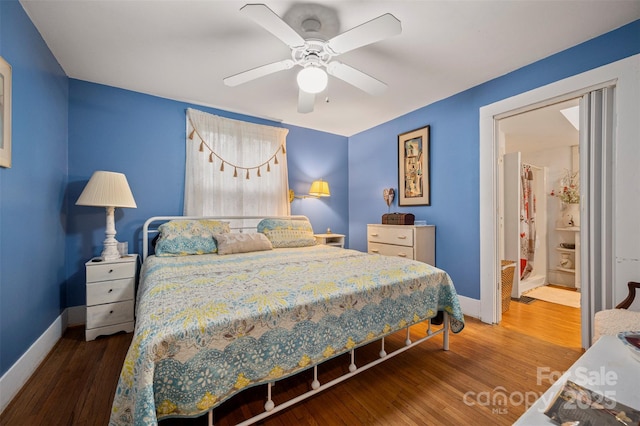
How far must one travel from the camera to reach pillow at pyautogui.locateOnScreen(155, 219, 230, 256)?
2498 mm

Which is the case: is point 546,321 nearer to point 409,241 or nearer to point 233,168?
point 409,241

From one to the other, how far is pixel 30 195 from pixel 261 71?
191 centimetres

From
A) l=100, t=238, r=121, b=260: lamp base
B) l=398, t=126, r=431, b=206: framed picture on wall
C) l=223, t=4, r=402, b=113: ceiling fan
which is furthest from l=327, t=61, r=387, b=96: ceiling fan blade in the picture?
l=100, t=238, r=121, b=260: lamp base

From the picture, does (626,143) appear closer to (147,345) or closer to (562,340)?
(562,340)

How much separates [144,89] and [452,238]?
13.0 ft

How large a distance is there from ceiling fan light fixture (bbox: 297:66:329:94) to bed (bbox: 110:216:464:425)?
4.36 feet

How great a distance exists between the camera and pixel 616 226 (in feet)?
6.39

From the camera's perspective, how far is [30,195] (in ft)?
6.14

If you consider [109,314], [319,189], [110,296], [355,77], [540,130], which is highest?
[540,130]

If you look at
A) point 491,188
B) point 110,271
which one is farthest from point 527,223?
point 110,271

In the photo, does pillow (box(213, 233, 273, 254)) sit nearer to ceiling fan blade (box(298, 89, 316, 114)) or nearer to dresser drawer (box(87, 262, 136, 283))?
dresser drawer (box(87, 262, 136, 283))

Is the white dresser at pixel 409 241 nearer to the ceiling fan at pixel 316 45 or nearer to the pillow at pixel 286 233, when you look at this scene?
the pillow at pixel 286 233

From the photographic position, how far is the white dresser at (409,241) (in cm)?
309

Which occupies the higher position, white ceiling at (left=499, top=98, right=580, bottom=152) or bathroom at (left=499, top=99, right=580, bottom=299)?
white ceiling at (left=499, top=98, right=580, bottom=152)
